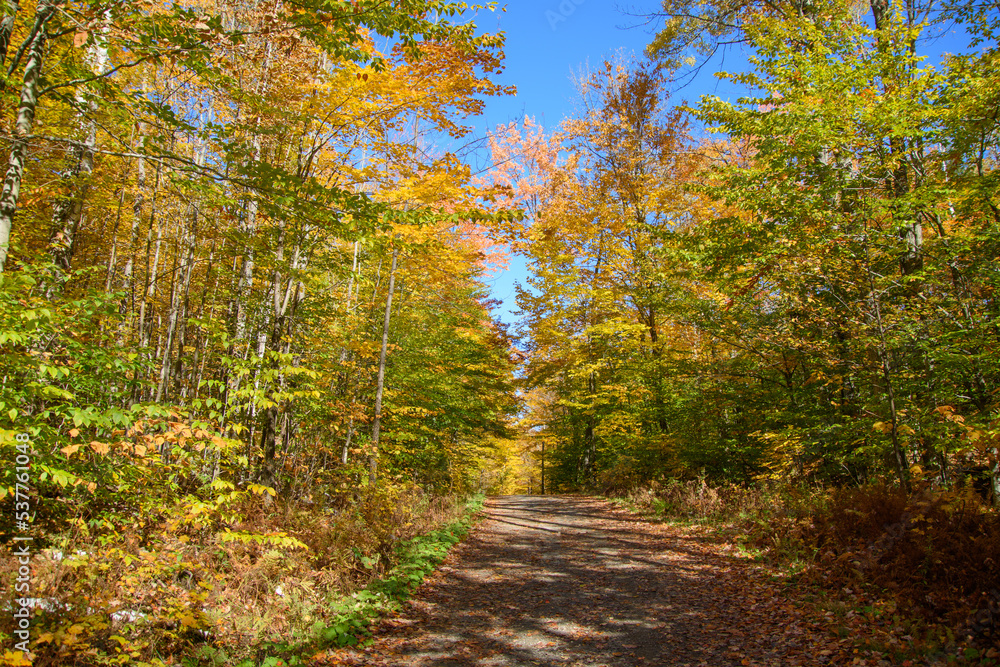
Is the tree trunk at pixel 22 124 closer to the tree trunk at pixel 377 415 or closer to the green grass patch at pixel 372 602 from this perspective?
the green grass patch at pixel 372 602

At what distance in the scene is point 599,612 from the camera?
5930mm

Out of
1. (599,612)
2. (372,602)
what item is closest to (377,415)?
(372,602)

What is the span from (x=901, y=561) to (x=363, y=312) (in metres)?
10.3

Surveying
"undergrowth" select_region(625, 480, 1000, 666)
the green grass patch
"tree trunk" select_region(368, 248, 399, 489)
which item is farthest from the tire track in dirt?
"tree trunk" select_region(368, 248, 399, 489)

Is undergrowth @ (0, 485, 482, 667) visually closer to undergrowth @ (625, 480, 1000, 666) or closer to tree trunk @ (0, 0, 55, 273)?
tree trunk @ (0, 0, 55, 273)

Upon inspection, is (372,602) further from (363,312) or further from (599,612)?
(363,312)

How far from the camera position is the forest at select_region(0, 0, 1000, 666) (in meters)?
4.48

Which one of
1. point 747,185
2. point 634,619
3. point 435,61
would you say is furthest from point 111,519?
point 747,185

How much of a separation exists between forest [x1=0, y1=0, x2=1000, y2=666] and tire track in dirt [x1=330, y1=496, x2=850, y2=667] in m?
0.67

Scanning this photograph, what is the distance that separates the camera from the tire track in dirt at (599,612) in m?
4.74

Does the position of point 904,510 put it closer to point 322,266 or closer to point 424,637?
point 424,637

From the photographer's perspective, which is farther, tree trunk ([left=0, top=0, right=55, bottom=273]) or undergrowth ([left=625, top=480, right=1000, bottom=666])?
undergrowth ([left=625, top=480, right=1000, bottom=666])

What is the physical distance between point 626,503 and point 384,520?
771 cm

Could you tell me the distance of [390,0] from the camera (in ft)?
15.4
